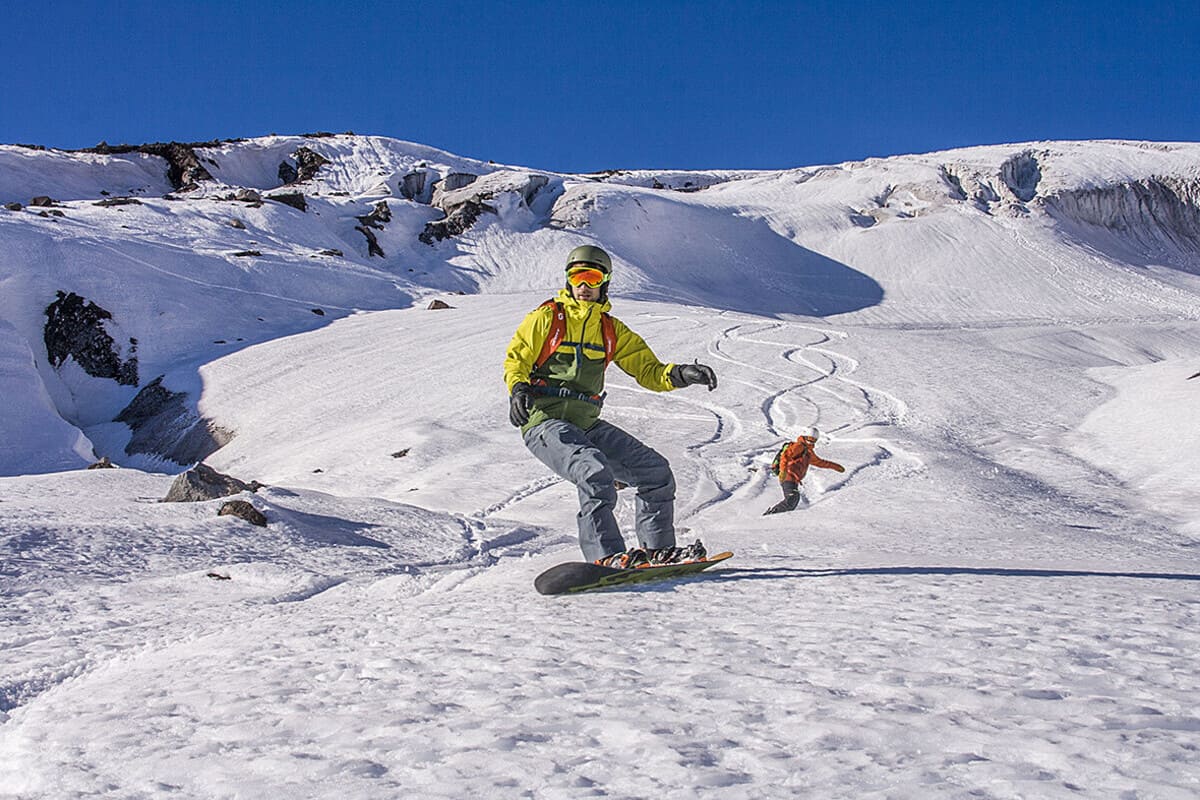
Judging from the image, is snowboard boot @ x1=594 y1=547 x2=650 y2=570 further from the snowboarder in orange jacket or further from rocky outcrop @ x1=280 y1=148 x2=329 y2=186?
rocky outcrop @ x1=280 y1=148 x2=329 y2=186

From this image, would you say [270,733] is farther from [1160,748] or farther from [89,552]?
[89,552]

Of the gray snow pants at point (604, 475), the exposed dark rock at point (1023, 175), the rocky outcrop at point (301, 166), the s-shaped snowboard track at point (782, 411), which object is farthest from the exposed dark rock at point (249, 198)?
the exposed dark rock at point (1023, 175)

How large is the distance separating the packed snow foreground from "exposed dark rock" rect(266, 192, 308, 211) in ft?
14.3

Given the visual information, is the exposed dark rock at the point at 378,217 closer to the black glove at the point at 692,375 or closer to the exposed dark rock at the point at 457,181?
the exposed dark rock at the point at 457,181

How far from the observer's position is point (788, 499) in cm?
917

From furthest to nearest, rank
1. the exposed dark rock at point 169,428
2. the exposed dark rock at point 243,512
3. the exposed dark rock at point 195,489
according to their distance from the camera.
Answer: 1. the exposed dark rock at point 169,428
2. the exposed dark rock at point 195,489
3. the exposed dark rock at point 243,512

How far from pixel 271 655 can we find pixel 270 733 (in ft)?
3.07

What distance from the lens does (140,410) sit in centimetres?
1798

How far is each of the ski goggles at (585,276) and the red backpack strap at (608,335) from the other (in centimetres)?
20

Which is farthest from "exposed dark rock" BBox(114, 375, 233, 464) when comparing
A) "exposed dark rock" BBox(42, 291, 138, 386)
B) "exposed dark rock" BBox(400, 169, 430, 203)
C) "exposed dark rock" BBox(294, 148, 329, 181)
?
"exposed dark rock" BBox(294, 148, 329, 181)

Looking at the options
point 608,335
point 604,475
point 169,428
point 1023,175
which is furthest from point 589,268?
point 1023,175

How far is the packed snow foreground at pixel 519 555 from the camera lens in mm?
2271

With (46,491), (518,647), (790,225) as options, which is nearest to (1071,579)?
(518,647)

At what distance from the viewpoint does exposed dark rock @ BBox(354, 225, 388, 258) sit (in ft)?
116
